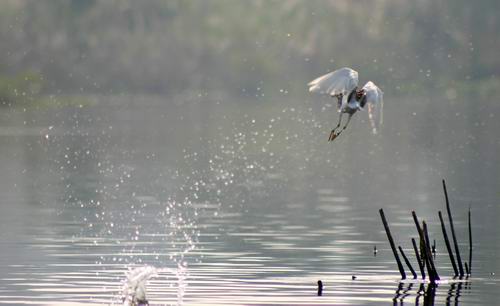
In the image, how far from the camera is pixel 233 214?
52781 mm

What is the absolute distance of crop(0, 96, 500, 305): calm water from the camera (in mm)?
34375

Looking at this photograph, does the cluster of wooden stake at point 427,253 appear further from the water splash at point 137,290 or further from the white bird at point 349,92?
the water splash at point 137,290

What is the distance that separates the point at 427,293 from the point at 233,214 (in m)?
20.1

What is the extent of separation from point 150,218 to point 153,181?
56.7 feet

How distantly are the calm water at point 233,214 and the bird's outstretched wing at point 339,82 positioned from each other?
3.96 m

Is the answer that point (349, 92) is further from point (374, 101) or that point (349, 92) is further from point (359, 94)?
point (374, 101)

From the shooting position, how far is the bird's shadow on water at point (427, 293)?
32094mm

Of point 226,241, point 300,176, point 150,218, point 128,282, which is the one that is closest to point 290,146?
point 300,176

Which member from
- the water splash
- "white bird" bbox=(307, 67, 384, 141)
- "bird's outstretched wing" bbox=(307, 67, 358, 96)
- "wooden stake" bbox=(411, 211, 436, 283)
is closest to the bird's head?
"white bird" bbox=(307, 67, 384, 141)

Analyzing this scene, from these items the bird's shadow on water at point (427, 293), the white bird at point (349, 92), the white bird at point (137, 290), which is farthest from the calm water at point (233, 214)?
the white bird at point (349, 92)

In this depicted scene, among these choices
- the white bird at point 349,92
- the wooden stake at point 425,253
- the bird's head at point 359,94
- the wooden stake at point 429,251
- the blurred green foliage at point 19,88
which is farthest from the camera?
the blurred green foliage at point 19,88

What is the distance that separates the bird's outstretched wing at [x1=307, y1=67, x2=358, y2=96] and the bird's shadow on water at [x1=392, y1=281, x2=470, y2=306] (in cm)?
406

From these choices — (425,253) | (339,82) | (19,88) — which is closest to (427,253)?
(425,253)

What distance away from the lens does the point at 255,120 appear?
136250 mm
